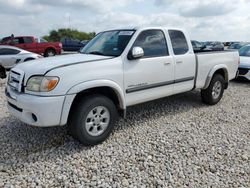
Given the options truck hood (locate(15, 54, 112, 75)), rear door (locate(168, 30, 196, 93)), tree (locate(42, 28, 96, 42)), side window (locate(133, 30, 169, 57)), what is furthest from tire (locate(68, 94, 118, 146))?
tree (locate(42, 28, 96, 42))

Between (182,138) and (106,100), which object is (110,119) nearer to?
(106,100)

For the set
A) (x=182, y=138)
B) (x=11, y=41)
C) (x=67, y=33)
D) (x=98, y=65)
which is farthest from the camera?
(x=67, y=33)

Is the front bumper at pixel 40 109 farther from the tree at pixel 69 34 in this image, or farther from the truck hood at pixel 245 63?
the tree at pixel 69 34

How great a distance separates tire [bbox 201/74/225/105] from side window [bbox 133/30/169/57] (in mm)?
1807

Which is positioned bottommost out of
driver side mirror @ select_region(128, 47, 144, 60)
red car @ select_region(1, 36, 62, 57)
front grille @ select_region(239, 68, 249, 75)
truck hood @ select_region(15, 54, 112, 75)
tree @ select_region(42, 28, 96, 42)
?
front grille @ select_region(239, 68, 249, 75)

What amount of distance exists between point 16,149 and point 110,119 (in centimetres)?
148

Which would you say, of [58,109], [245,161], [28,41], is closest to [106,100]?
[58,109]

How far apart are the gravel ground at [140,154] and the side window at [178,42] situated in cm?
136

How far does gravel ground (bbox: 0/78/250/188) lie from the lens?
3.08m

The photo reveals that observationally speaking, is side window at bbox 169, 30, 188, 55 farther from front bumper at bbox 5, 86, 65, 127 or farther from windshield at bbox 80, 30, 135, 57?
front bumper at bbox 5, 86, 65, 127

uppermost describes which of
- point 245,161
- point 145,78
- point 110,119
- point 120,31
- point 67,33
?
point 67,33

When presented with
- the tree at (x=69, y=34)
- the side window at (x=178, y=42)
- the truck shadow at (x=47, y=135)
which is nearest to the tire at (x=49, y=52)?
the truck shadow at (x=47, y=135)

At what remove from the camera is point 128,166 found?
11.1 feet

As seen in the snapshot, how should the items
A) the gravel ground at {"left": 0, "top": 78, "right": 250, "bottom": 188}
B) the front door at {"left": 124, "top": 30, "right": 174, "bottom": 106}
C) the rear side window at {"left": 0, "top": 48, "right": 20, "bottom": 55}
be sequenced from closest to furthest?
1. the gravel ground at {"left": 0, "top": 78, "right": 250, "bottom": 188}
2. the front door at {"left": 124, "top": 30, "right": 174, "bottom": 106}
3. the rear side window at {"left": 0, "top": 48, "right": 20, "bottom": 55}
